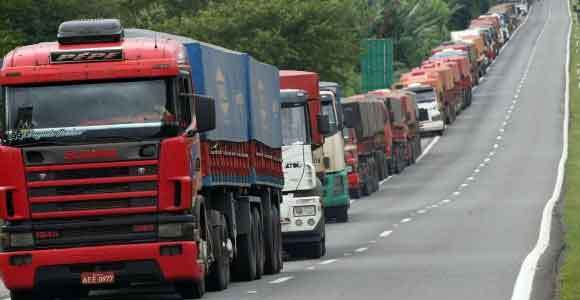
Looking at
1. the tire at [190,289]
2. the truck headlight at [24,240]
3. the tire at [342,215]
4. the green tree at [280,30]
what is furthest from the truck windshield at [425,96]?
the truck headlight at [24,240]

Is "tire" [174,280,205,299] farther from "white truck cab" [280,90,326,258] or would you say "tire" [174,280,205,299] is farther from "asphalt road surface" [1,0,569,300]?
"white truck cab" [280,90,326,258]

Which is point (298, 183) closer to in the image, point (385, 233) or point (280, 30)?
point (385, 233)

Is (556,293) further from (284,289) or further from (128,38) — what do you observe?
(128,38)

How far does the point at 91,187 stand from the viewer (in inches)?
719

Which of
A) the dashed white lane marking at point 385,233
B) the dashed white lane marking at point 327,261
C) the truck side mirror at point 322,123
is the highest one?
the truck side mirror at point 322,123

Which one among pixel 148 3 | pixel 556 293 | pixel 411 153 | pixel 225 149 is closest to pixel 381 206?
pixel 411 153

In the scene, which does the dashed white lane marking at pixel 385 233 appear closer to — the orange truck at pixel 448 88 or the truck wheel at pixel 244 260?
the truck wheel at pixel 244 260

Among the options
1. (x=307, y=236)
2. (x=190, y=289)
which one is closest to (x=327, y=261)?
(x=307, y=236)

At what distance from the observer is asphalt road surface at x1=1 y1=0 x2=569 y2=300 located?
20688 mm

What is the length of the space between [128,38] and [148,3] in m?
70.0

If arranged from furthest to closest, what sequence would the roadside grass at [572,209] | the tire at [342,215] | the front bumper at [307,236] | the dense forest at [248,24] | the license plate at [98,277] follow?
the dense forest at [248,24] < the tire at [342,215] < the front bumper at [307,236] < the roadside grass at [572,209] < the license plate at [98,277]

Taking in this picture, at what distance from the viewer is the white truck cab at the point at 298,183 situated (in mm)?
30234

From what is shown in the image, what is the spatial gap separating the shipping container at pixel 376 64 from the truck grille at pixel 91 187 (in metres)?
77.5

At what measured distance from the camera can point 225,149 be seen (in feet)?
71.8
